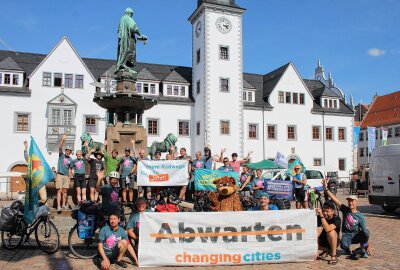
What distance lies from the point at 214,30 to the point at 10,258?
35491 mm

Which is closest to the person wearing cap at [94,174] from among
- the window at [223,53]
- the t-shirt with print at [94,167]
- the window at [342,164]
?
the t-shirt with print at [94,167]

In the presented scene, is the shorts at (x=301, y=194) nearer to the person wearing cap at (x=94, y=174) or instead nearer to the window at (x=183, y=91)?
the person wearing cap at (x=94, y=174)

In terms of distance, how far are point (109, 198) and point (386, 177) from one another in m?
11.6

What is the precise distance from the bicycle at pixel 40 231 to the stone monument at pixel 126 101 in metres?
5.61

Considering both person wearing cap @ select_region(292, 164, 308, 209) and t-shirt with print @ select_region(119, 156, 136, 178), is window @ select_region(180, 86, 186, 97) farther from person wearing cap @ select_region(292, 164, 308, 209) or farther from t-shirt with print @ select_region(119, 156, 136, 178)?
t-shirt with print @ select_region(119, 156, 136, 178)

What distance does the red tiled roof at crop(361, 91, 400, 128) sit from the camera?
64062mm

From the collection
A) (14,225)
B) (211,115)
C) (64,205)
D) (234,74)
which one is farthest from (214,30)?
(14,225)

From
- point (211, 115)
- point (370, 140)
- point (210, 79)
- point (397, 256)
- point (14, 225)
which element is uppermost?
point (210, 79)

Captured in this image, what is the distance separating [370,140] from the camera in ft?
128

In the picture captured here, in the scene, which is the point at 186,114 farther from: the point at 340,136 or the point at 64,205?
the point at 64,205

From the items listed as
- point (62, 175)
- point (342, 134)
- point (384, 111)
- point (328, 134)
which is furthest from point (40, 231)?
point (384, 111)

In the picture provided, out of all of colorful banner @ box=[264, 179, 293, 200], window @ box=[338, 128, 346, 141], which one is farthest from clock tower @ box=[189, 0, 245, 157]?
colorful banner @ box=[264, 179, 293, 200]

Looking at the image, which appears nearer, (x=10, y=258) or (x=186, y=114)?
(x=10, y=258)

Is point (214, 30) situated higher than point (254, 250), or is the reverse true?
point (214, 30)
